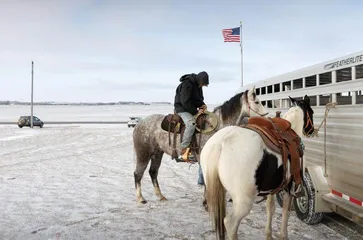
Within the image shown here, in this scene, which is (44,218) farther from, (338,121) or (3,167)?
(3,167)

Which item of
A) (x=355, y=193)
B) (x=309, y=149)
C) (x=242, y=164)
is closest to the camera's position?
(x=242, y=164)

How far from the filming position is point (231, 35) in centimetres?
2061

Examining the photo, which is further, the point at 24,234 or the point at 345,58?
the point at 24,234

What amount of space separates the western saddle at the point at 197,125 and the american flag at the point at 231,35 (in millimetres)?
14530

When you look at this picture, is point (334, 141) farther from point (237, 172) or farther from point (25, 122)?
point (25, 122)

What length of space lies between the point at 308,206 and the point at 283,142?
6.37 feet

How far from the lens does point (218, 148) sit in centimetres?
398

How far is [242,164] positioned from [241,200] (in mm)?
418

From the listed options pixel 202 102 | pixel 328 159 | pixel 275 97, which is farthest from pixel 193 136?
pixel 328 159

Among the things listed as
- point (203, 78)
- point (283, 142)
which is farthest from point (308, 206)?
point (203, 78)

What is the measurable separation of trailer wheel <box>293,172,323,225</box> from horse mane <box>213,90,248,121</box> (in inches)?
68.2

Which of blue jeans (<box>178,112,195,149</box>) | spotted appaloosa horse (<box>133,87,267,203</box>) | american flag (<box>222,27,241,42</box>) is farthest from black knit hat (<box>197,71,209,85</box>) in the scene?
american flag (<box>222,27,241,42</box>)

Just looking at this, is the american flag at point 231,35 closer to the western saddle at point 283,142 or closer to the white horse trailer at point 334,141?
the white horse trailer at point 334,141

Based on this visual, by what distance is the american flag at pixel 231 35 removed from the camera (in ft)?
66.7
